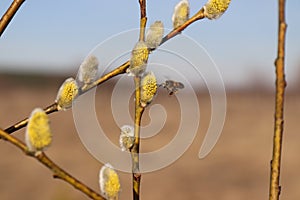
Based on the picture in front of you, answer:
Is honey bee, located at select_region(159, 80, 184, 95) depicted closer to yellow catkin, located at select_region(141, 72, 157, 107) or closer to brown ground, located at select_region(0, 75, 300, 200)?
yellow catkin, located at select_region(141, 72, 157, 107)

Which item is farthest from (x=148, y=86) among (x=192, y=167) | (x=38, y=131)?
(x=192, y=167)

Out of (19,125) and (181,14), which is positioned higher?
(181,14)

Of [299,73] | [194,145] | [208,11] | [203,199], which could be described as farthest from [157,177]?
[299,73]

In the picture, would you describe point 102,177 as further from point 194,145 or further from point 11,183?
point 194,145

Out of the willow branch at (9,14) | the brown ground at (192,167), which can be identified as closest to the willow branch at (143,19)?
the willow branch at (9,14)

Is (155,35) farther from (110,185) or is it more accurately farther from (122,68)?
(110,185)

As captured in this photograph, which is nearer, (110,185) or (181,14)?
(110,185)

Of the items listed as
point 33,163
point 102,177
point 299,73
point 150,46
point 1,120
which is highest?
point 299,73

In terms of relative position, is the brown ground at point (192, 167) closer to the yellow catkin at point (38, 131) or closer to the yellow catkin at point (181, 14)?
the yellow catkin at point (181, 14)
